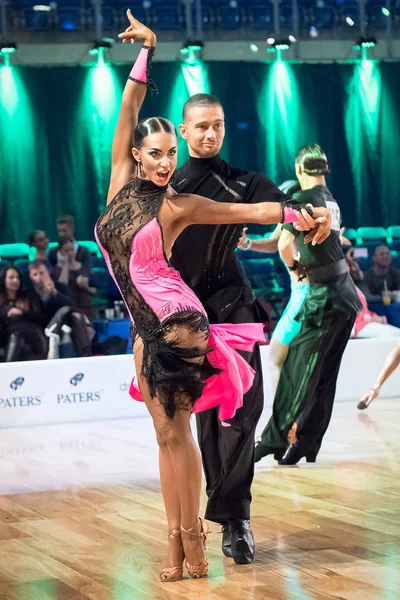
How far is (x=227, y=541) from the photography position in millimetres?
3357

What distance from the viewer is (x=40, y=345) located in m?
7.55

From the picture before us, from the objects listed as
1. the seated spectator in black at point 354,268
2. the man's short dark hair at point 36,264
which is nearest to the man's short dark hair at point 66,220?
the man's short dark hair at point 36,264

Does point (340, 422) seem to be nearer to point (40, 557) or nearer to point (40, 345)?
point (40, 345)

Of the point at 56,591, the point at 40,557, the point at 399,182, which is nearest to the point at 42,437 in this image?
the point at 40,557

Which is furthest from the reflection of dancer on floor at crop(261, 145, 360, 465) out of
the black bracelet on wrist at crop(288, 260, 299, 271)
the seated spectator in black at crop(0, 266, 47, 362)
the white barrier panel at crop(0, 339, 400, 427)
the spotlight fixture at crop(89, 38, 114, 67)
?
the spotlight fixture at crop(89, 38, 114, 67)

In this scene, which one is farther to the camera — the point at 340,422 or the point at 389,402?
the point at 389,402

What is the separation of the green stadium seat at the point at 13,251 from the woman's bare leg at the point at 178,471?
5.50 meters

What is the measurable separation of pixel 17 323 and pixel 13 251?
1056 mm

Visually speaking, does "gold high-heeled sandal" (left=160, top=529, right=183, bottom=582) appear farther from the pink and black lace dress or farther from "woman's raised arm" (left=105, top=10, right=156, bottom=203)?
"woman's raised arm" (left=105, top=10, right=156, bottom=203)

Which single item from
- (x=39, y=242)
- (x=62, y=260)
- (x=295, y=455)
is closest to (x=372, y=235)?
(x=62, y=260)

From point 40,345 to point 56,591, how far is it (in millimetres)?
4680

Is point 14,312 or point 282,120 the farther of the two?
point 282,120

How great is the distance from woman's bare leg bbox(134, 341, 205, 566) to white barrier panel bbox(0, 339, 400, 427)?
392 centimetres

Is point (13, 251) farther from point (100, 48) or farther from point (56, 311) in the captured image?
point (100, 48)
